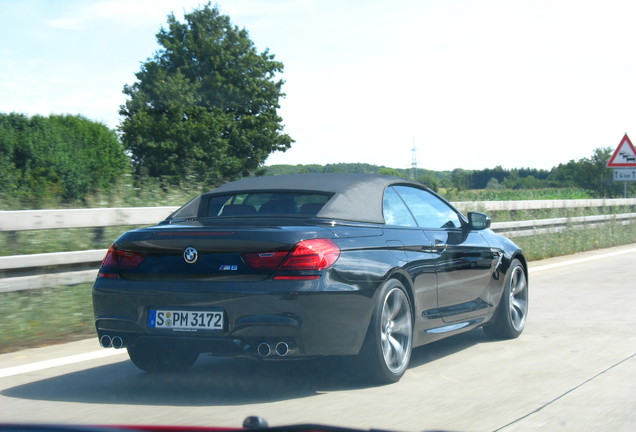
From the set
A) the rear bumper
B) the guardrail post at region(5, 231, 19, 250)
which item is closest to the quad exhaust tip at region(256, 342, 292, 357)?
the rear bumper

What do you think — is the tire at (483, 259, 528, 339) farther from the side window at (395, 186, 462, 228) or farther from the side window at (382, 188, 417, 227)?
the side window at (382, 188, 417, 227)

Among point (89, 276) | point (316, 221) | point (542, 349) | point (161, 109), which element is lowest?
point (542, 349)

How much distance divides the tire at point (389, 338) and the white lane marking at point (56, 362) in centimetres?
224

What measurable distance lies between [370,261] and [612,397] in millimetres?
1635

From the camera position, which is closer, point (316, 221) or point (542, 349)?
point (316, 221)

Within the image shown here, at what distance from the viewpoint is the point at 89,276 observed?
8328mm

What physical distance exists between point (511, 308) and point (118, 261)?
11.8 feet

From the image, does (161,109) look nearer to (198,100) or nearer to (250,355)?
(198,100)

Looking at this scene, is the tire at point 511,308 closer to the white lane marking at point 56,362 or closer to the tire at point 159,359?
the tire at point 159,359

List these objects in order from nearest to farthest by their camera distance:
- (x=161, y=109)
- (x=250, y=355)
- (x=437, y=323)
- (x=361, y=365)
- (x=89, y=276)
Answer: (x=250, y=355) < (x=361, y=365) < (x=437, y=323) < (x=89, y=276) < (x=161, y=109)

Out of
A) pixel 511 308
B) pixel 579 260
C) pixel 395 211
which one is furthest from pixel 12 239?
pixel 579 260

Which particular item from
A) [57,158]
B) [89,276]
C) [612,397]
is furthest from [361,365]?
[57,158]

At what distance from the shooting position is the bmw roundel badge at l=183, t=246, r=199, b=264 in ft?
17.0

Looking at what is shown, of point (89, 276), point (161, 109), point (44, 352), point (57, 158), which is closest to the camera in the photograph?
point (44, 352)
